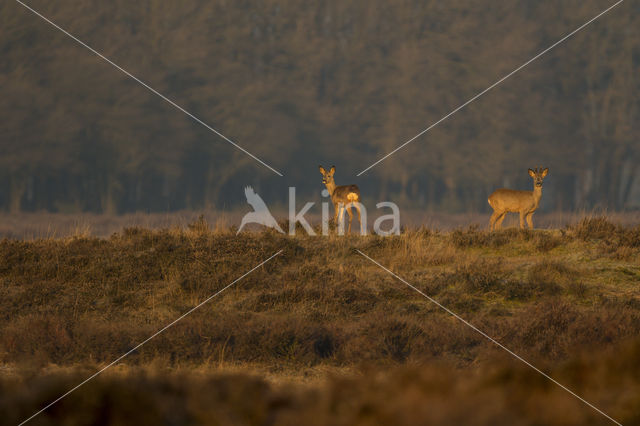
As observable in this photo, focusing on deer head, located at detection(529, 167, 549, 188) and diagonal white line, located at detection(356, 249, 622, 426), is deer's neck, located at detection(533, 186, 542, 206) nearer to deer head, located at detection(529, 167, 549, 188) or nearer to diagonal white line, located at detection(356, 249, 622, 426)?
deer head, located at detection(529, 167, 549, 188)

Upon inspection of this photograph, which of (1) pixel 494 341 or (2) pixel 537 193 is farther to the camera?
(2) pixel 537 193

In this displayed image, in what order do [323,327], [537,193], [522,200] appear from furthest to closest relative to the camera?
[522,200] < [537,193] < [323,327]

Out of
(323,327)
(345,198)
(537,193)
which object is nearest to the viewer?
(323,327)

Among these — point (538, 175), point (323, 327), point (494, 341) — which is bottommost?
point (494, 341)

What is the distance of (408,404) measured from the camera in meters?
4.11

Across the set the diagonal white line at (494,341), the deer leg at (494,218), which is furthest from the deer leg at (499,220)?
the diagonal white line at (494,341)

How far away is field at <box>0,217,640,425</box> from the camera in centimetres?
479

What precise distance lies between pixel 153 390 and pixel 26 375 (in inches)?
66.2

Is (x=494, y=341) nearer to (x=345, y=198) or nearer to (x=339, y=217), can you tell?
(x=339, y=217)

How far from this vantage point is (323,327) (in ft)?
39.0

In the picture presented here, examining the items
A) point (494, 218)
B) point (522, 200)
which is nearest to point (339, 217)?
point (494, 218)

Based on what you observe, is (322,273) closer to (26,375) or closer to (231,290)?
(231,290)

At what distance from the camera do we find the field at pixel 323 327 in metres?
4.79

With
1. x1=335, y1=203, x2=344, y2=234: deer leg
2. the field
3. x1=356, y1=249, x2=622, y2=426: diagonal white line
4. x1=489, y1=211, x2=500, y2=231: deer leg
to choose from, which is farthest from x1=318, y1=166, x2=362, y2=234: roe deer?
x1=489, y1=211, x2=500, y2=231: deer leg
